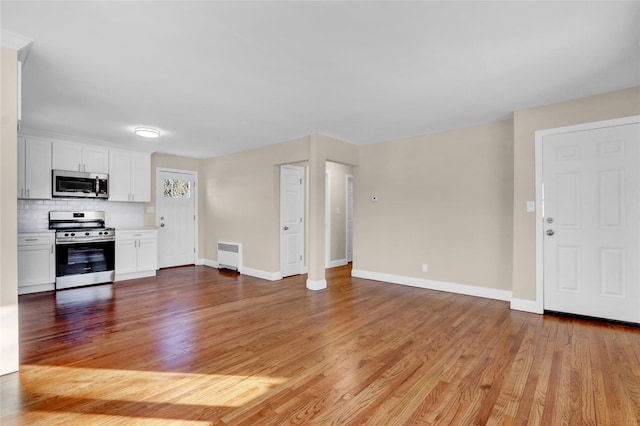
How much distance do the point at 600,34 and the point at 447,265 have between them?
3.22 m

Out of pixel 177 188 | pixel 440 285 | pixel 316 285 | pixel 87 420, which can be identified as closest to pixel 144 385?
pixel 87 420

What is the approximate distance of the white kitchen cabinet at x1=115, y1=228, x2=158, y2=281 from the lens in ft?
17.6

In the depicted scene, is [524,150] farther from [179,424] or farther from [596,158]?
[179,424]

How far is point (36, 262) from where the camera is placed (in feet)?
14.9

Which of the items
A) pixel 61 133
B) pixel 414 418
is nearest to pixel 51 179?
pixel 61 133

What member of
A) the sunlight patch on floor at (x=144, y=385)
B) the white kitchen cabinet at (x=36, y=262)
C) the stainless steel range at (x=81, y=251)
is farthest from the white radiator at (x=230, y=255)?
the sunlight patch on floor at (x=144, y=385)

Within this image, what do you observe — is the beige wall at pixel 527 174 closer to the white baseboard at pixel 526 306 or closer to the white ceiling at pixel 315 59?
the white baseboard at pixel 526 306

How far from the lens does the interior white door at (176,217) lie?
6.56m

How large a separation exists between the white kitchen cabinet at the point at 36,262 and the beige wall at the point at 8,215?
114 inches

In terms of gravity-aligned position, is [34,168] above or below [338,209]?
above

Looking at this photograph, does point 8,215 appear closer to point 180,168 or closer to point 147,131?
point 147,131

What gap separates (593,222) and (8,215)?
540cm

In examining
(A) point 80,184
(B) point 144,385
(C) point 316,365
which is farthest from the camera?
(A) point 80,184

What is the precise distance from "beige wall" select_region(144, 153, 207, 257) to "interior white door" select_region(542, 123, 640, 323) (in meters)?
6.48
